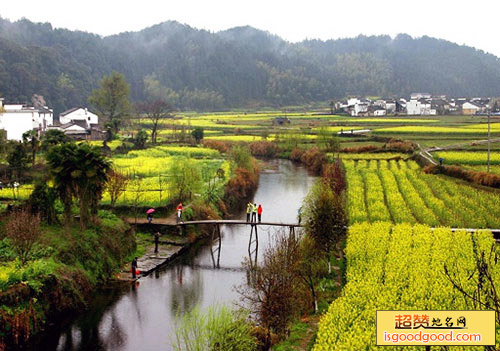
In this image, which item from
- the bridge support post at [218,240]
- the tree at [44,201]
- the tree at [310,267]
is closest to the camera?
the tree at [310,267]

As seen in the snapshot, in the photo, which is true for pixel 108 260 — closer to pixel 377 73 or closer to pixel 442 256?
pixel 442 256

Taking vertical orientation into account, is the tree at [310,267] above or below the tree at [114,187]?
below

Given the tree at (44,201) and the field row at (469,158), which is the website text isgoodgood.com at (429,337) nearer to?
the tree at (44,201)

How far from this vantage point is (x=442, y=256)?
2003 cm

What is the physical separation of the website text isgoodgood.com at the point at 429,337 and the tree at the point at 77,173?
18180mm

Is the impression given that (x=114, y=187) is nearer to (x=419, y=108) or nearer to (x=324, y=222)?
(x=324, y=222)

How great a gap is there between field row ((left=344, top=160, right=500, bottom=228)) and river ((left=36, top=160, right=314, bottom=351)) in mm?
6493

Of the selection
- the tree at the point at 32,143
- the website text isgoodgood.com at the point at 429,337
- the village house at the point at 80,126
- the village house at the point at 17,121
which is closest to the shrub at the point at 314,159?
the village house at the point at 80,126

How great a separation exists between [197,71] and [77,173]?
441ft

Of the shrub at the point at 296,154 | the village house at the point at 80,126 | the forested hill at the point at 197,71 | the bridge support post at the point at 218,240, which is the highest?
the forested hill at the point at 197,71

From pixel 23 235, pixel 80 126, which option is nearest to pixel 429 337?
pixel 23 235

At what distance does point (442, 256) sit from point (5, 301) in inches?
595

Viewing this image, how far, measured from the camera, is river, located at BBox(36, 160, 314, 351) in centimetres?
1859

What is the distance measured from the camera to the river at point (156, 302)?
1859 cm
